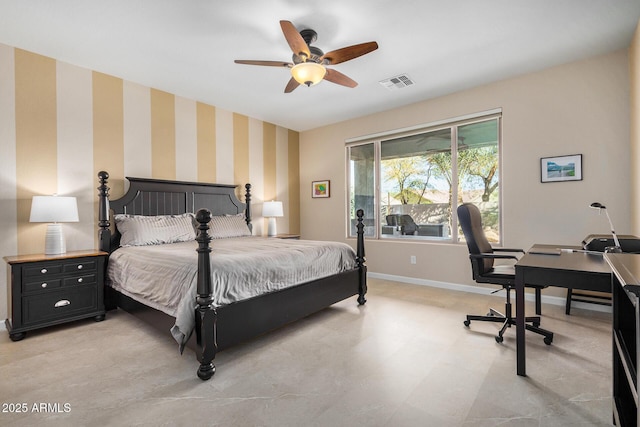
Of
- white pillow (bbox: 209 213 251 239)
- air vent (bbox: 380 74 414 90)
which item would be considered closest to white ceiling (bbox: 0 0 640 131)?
air vent (bbox: 380 74 414 90)

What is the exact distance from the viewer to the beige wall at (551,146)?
3.12 metres

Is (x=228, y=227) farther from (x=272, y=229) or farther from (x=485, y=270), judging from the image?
(x=485, y=270)

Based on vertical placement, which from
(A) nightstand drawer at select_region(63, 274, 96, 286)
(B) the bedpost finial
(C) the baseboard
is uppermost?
(B) the bedpost finial

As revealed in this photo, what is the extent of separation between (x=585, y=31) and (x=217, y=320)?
12.9 ft

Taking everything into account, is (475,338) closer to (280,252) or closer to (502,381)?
(502,381)

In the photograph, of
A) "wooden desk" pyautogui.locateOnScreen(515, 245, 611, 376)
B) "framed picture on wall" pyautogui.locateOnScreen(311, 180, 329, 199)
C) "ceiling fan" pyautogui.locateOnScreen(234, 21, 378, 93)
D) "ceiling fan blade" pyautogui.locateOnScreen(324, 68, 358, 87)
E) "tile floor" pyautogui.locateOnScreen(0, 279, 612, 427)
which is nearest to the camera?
"tile floor" pyautogui.locateOnScreen(0, 279, 612, 427)

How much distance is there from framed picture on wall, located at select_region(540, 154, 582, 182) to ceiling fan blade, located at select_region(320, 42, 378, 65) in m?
2.51

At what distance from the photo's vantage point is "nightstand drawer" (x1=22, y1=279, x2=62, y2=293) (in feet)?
8.80

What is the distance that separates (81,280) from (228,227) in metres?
1.73

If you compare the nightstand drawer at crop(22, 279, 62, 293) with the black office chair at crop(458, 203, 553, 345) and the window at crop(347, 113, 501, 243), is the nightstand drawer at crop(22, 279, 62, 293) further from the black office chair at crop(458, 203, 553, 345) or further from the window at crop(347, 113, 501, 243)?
the window at crop(347, 113, 501, 243)

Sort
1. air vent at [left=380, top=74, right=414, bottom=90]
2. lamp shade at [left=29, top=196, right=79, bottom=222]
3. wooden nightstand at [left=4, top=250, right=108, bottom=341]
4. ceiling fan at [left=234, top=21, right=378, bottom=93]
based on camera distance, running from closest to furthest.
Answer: ceiling fan at [left=234, top=21, right=378, bottom=93] → wooden nightstand at [left=4, top=250, right=108, bottom=341] → lamp shade at [left=29, top=196, right=79, bottom=222] → air vent at [left=380, top=74, right=414, bottom=90]

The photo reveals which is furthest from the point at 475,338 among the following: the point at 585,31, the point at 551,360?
the point at 585,31

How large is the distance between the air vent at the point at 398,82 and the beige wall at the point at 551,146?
74cm

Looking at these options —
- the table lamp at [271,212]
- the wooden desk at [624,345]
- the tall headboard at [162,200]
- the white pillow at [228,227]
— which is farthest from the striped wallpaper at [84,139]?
the wooden desk at [624,345]
